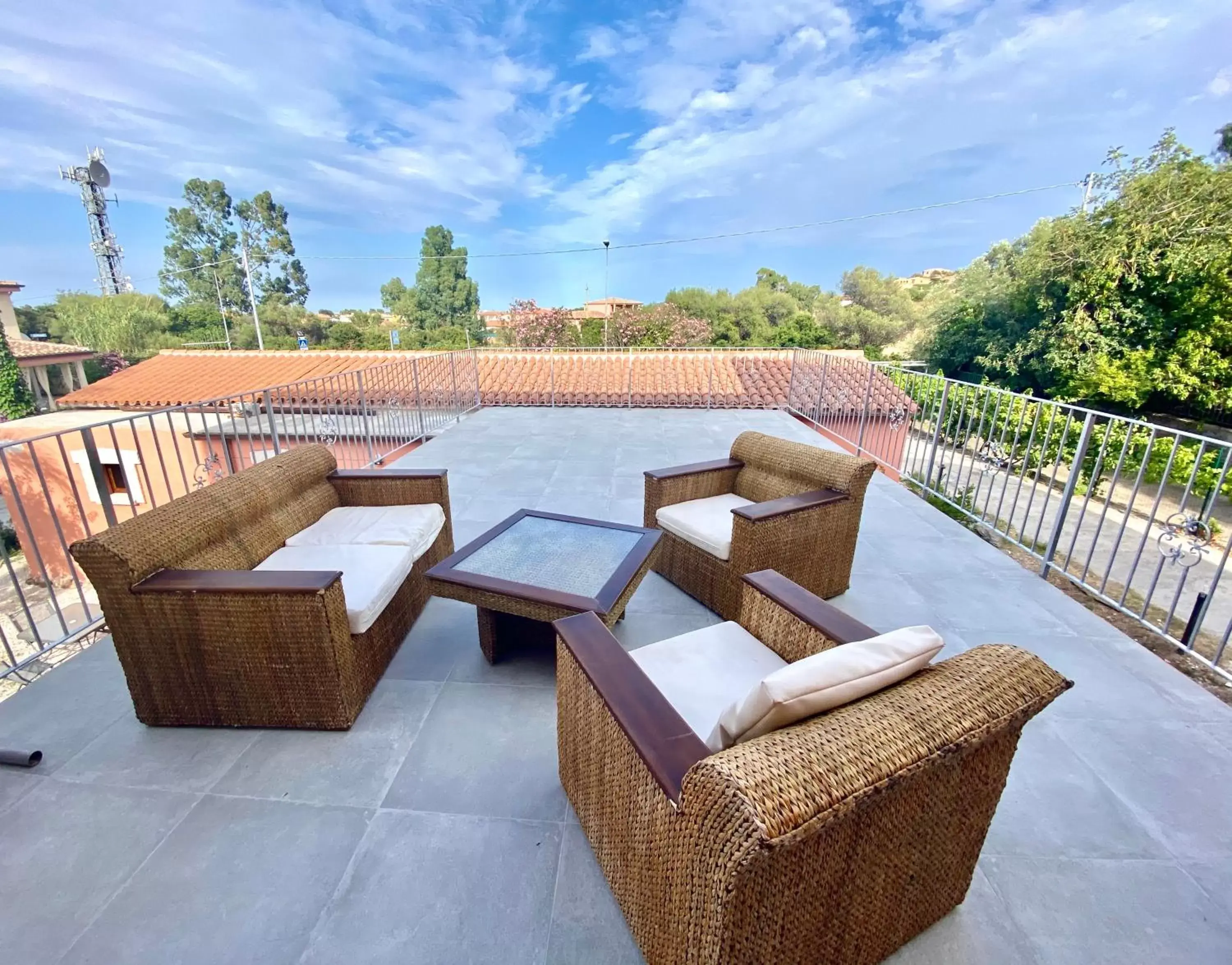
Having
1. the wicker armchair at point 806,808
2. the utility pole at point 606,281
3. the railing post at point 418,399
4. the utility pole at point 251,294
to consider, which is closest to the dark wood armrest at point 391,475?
the wicker armchair at point 806,808

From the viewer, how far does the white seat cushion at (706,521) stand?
7.84ft

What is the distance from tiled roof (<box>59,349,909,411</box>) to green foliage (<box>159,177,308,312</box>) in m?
23.8

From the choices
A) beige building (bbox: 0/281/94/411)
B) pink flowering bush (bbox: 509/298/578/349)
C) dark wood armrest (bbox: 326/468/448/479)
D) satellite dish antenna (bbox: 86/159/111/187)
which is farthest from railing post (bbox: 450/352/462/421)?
satellite dish antenna (bbox: 86/159/111/187)

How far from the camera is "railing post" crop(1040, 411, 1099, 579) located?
2.68m

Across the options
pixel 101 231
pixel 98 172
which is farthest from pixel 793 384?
pixel 101 231

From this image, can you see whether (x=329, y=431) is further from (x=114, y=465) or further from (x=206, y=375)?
(x=206, y=375)

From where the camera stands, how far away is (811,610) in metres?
1.41

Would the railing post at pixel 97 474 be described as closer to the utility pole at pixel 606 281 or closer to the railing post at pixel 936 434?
the railing post at pixel 936 434

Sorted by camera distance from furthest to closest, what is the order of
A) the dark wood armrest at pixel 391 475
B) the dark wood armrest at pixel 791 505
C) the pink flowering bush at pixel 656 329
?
the pink flowering bush at pixel 656 329 → the dark wood armrest at pixel 391 475 → the dark wood armrest at pixel 791 505

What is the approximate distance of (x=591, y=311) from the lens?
33031 mm

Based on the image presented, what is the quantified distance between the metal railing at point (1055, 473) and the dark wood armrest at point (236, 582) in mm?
2918

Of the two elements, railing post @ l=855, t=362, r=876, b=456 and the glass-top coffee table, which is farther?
railing post @ l=855, t=362, r=876, b=456

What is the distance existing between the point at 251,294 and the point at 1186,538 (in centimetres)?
3280

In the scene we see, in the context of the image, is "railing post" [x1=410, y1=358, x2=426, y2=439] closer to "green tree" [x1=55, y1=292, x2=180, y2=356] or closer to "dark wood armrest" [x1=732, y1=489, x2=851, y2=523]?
"dark wood armrest" [x1=732, y1=489, x2=851, y2=523]
